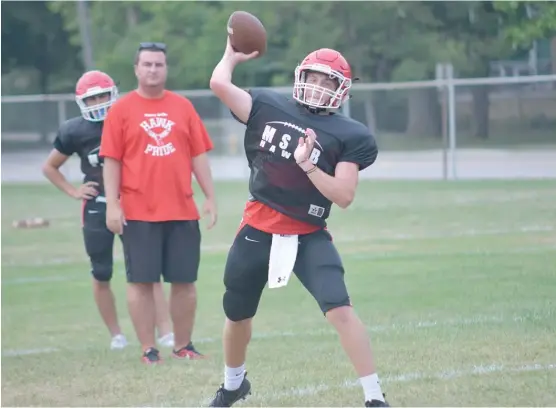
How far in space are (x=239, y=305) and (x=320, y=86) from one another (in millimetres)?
1113

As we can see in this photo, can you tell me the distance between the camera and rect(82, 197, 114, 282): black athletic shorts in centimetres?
777

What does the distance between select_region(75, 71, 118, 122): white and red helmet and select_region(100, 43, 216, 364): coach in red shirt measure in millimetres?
553

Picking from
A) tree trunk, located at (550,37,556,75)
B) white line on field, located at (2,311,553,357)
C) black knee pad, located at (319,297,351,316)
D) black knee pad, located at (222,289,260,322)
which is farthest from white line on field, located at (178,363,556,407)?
tree trunk, located at (550,37,556,75)

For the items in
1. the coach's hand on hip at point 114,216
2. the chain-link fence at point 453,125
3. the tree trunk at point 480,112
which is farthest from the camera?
the tree trunk at point 480,112

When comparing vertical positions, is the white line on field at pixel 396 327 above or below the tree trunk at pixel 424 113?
above

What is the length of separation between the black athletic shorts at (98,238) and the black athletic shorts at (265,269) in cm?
242

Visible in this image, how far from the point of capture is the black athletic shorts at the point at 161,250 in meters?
7.10

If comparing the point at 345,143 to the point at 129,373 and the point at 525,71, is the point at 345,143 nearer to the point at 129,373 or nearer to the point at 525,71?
the point at 129,373

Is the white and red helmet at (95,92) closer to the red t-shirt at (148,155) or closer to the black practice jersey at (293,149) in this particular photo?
the red t-shirt at (148,155)

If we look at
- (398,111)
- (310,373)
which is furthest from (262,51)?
(398,111)

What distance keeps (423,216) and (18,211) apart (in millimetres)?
7276

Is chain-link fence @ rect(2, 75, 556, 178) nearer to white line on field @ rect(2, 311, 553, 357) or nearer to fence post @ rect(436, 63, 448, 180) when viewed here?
fence post @ rect(436, 63, 448, 180)

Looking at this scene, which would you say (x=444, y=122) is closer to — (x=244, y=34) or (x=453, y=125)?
(x=453, y=125)

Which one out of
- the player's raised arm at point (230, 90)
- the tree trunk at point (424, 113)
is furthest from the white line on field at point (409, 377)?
the tree trunk at point (424, 113)
